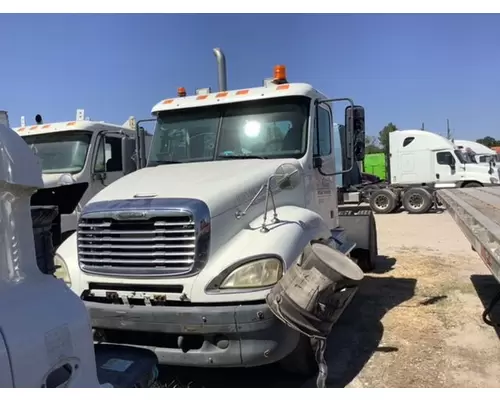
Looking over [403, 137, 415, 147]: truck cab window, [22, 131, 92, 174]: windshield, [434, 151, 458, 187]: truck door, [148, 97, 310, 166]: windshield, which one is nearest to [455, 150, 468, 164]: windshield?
[434, 151, 458, 187]: truck door

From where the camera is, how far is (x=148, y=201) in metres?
3.73

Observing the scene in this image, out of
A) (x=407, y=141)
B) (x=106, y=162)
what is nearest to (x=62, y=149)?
(x=106, y=162)

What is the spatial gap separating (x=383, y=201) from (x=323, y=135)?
45.2 ft

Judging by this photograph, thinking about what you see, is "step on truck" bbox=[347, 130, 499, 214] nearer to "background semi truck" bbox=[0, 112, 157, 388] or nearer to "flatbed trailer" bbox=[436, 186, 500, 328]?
"flatbed trailer" bbox=[436, 186, 500, 328]

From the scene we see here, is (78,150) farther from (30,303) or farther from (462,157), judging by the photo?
(462,157)

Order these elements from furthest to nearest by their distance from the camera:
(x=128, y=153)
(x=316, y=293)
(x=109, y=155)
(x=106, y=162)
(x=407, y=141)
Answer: (x=407, y=141), (x=109, y=155), (x=106, y=162), (x=128, y=153), (x=316, y=293)

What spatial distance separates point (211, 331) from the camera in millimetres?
3330

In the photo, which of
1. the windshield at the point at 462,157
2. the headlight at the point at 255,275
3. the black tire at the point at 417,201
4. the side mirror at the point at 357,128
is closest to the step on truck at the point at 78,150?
the side mirror at the point at 357,128

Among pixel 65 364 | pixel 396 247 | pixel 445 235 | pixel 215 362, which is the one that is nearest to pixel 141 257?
pixel 215 362

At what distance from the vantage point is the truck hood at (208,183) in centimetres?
386

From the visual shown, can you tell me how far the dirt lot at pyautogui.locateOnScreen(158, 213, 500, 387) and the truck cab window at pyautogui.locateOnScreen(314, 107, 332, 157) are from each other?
1940 millimetres

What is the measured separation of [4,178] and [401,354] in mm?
3816

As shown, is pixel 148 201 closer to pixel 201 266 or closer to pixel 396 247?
pixel 201 266

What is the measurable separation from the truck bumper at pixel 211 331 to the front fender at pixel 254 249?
84 mm
